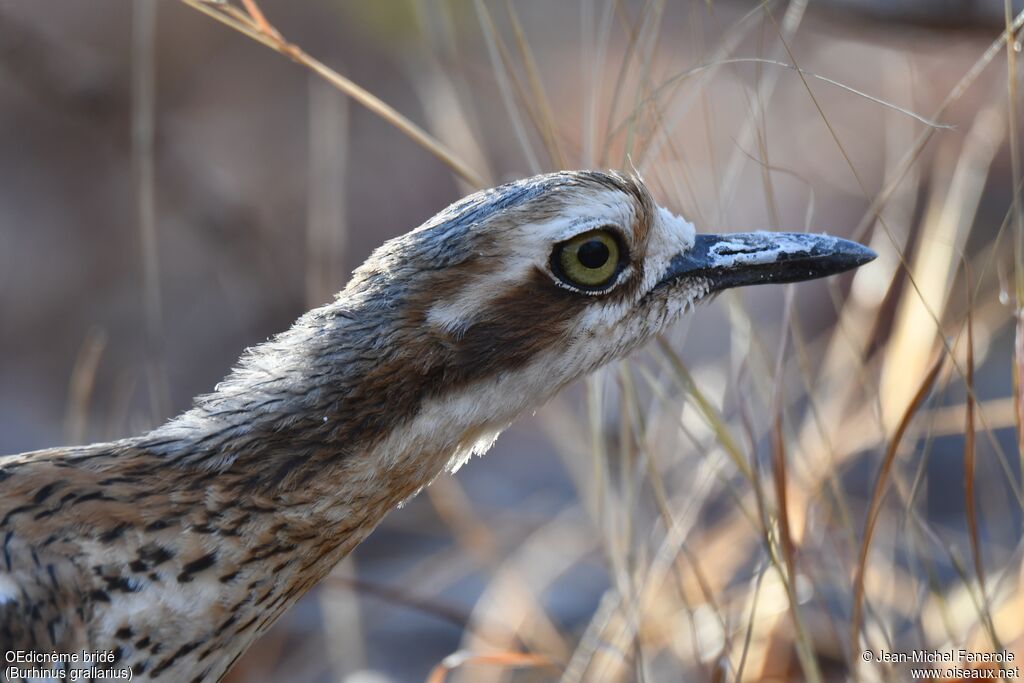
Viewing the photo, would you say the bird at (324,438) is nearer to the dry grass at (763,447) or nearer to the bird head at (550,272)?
the bird head at (550,272)

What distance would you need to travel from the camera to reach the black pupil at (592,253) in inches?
76.4

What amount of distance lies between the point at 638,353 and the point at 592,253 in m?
0.57

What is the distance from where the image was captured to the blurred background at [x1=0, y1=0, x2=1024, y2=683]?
241 centimetres

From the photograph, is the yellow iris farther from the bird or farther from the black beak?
the black beak

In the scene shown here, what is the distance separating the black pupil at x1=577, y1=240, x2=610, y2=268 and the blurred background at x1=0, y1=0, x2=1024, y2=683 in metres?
0.32

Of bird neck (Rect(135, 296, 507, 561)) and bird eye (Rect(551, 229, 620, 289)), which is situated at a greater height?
bird eye (Rect(551, 229, 620, 289))

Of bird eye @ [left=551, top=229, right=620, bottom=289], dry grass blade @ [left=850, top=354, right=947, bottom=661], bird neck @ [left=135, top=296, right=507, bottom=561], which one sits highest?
bird eye @ [left=551, top=229, right=620, bottom=289]

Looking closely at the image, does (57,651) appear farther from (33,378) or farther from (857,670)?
(33,378)

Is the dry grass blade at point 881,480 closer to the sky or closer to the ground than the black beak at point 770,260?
closer to the ground

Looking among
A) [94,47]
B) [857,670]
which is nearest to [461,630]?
[857,670]

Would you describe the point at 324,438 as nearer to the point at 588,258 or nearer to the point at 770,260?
the point at 588,258

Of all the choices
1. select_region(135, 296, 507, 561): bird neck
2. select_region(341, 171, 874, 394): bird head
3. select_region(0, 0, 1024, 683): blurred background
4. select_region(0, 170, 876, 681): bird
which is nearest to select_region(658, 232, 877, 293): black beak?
select_region(341, 171, 874, 394): bird head

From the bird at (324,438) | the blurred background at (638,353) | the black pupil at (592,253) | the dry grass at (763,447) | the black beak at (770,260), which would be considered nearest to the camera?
the bird at (324,438)

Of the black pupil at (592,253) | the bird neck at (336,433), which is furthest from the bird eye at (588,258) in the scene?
the bird neck at (336,433)
